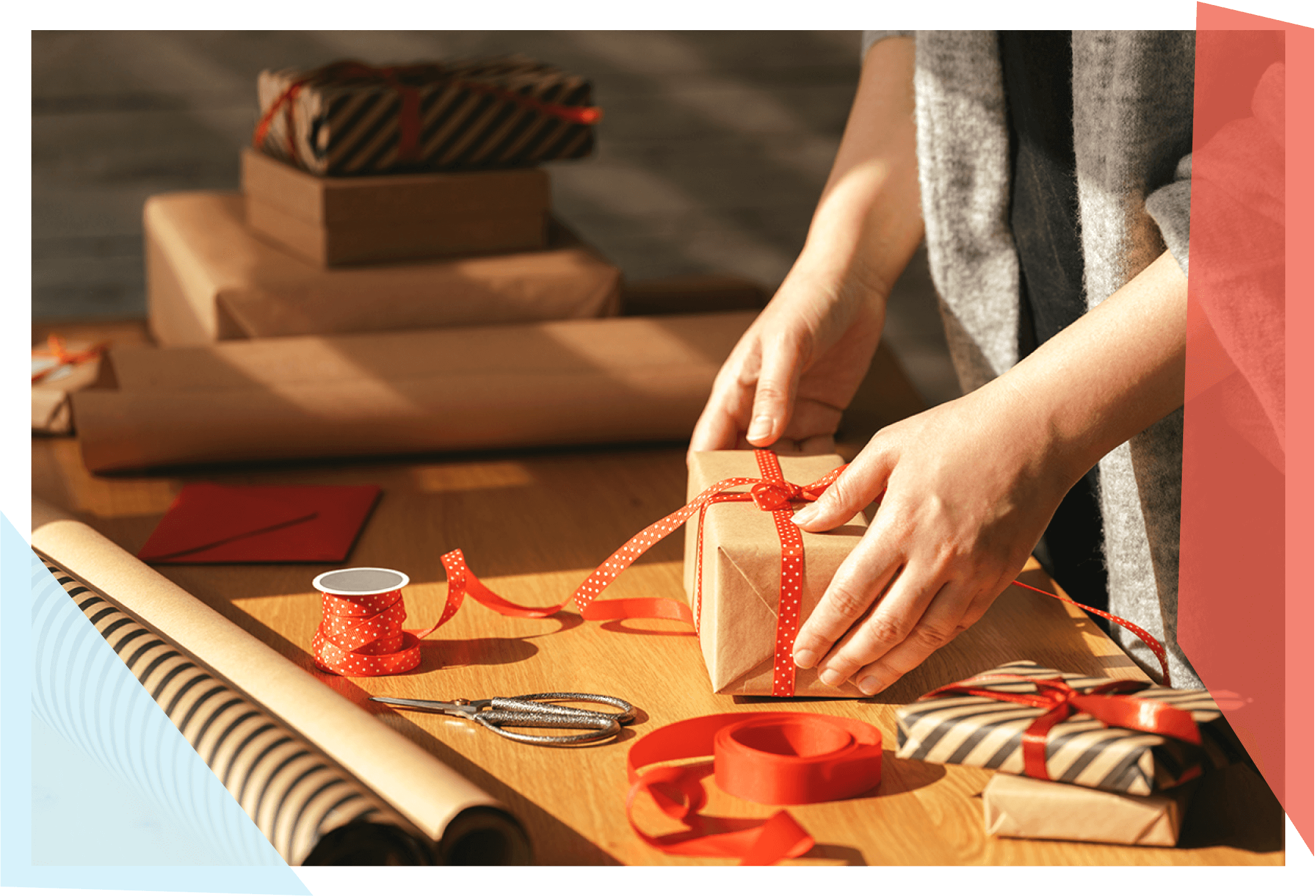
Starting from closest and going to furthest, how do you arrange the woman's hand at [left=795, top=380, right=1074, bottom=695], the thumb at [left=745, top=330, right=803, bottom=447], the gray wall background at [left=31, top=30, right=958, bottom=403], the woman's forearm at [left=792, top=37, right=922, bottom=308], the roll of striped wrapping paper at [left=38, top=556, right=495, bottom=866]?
the roll of striped wrapping paper at [left=38, top=556, right=495, bottom=866]
the woman's hand at [left=795, top=380, right=1074, bottom=695]
the thumb at [left=745, top=330, right=803, bottom=447]
the woman's forearm at [left=792, top=37, right=922, bottom=308]
the gray wall background at [left=31, top=30, right=958, bottom=403]

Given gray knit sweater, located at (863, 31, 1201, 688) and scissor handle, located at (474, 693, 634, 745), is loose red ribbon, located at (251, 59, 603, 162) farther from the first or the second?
scissor handle, located at (474, 693, 634, 745)

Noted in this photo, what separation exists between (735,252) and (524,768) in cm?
262

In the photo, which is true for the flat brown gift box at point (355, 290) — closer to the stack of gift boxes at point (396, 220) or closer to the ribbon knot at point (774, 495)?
the stack of gift boxes at point (396, 220)

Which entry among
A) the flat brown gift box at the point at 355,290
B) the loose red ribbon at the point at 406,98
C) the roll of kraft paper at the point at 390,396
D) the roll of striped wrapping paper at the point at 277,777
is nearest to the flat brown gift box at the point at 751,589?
the roll of striped wrapping paper at the point at 277,777

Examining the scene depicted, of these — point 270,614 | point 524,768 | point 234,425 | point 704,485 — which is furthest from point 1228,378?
point 234,425

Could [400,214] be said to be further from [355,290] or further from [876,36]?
[876,36]

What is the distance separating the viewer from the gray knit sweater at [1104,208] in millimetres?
827

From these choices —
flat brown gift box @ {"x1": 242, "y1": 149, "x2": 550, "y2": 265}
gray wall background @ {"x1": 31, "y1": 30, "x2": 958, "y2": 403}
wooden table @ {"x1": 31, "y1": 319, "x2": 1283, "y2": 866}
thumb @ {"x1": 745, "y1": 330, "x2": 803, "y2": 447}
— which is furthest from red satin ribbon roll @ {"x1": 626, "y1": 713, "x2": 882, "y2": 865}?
gray wall background @ {"x1": 31, "y1": 30, "x2": 958, "y2": 403}

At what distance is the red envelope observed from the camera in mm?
1059

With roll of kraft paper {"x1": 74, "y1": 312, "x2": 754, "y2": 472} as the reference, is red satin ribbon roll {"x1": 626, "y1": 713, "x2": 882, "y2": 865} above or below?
below

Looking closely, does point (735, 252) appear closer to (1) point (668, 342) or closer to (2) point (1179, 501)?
(1) point (668, 342)

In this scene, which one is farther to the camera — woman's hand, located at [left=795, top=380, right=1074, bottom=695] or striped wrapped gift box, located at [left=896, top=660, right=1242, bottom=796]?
woman's hand, located at [left=795, top=380, right=1074, bottom=695]

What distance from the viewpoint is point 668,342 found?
56.3 inches
